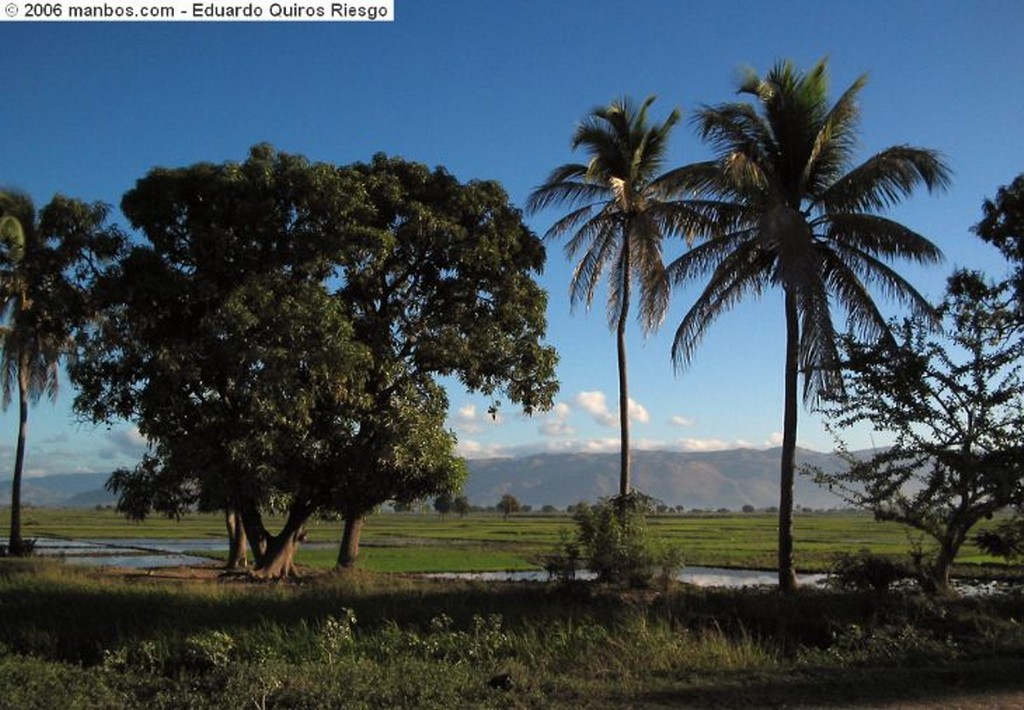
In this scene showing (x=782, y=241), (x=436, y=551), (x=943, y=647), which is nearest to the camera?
(x=943, y=647)

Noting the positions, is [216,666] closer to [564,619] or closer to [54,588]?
[564,619]

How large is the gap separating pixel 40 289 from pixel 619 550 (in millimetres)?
15923

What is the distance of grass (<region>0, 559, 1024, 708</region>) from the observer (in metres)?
8.45

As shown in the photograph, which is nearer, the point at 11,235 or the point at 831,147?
the point at 831,147

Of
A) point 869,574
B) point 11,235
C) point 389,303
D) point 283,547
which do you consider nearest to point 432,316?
point 389,303

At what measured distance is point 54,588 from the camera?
619 inches

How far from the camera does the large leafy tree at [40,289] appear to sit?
70.3 ft

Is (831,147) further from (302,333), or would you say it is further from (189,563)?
(189,563)

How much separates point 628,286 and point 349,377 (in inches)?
336

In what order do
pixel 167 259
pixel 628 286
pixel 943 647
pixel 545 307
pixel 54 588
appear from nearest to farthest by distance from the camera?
pixel 943 647
pixel 54 588
pixel 167 259
pixel 545 307
pixel 628 286

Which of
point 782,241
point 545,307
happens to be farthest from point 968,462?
point 545,307

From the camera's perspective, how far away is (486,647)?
1080 cm

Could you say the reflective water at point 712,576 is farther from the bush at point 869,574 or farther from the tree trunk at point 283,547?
the bush at point 869,574

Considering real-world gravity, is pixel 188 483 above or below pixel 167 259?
below
